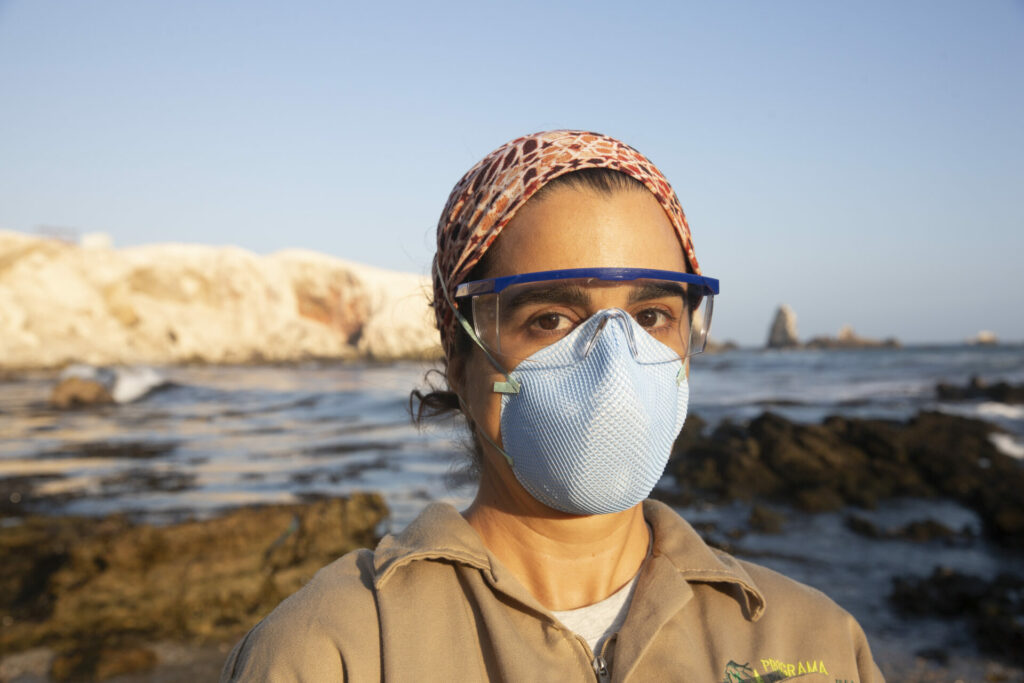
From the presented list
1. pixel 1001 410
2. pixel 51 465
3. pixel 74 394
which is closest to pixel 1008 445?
pixel 1001 410

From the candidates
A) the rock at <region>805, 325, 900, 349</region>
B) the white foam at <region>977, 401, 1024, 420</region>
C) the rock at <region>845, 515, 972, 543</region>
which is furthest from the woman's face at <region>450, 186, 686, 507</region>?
the rock at <region>805, 325, 900, 349</region>

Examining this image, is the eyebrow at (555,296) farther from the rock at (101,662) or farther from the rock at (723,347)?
the rock at (723,347)

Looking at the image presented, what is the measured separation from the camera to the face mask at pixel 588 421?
1509 millimetres

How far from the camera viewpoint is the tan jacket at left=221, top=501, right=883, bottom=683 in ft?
4.29

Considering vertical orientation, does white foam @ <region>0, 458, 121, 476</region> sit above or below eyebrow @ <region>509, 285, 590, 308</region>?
below

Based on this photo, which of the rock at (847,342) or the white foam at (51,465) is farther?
the rock at (847,342)

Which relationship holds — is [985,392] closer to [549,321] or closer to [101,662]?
[101,662]

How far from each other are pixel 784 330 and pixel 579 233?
99254 millimetres

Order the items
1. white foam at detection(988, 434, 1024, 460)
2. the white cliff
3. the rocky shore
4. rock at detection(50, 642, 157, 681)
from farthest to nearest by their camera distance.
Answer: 1. the white cliff
2. white foam at detection(988, 434, 1024, 460)
3. the rocky shore
4. rock at detection(50, 642, 157, 681)

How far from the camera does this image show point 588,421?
1507 millimetres

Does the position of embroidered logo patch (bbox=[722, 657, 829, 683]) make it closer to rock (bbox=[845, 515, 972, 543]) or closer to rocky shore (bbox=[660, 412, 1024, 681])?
rocky shore (bbox=[660, 412, 1024, 681])

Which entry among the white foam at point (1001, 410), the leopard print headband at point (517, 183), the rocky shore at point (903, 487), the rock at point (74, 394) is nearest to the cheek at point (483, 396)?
the leopard print headband at point (517, 183)

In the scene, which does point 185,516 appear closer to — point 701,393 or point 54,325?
point 701,393

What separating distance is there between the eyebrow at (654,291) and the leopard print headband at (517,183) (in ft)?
0.32
